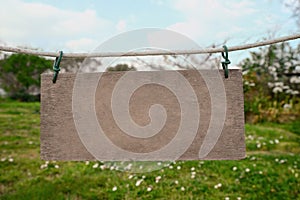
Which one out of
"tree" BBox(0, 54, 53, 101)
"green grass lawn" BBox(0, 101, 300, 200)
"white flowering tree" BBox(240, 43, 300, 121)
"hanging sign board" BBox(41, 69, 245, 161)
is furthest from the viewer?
"tree" BBox(0, 54, 53, 101)

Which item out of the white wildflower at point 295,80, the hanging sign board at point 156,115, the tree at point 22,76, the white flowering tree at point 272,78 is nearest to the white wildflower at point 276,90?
the white flowering tree at point 272,78

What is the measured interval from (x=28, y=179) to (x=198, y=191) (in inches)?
55.7

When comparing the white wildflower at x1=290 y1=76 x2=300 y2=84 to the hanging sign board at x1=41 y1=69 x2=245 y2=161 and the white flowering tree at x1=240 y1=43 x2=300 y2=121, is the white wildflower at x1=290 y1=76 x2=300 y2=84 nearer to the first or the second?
the white flowering tree at x1=240 y1=43 x2=300 y2=121

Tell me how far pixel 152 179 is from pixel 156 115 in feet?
5.93

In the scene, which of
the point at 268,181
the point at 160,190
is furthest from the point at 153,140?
the point at 268,181

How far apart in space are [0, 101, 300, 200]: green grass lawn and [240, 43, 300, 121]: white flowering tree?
3.23 meters

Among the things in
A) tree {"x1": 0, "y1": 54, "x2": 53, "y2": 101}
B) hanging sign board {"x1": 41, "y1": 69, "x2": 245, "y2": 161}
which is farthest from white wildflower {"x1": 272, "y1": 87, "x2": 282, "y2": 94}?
hanging sign board {"x1": 41, "y1": 69, "x2": 245, "y2": 161}

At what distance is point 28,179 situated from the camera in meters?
2.81

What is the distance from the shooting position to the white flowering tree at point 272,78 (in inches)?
264

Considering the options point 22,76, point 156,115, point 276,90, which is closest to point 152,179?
point 156,115

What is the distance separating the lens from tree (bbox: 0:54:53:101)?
8.66 meters

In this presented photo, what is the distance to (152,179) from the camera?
9.02 ft

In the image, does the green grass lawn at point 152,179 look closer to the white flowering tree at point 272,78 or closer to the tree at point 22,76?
the white flowering tree at point 272,78

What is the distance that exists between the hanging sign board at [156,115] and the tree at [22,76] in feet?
25.5
